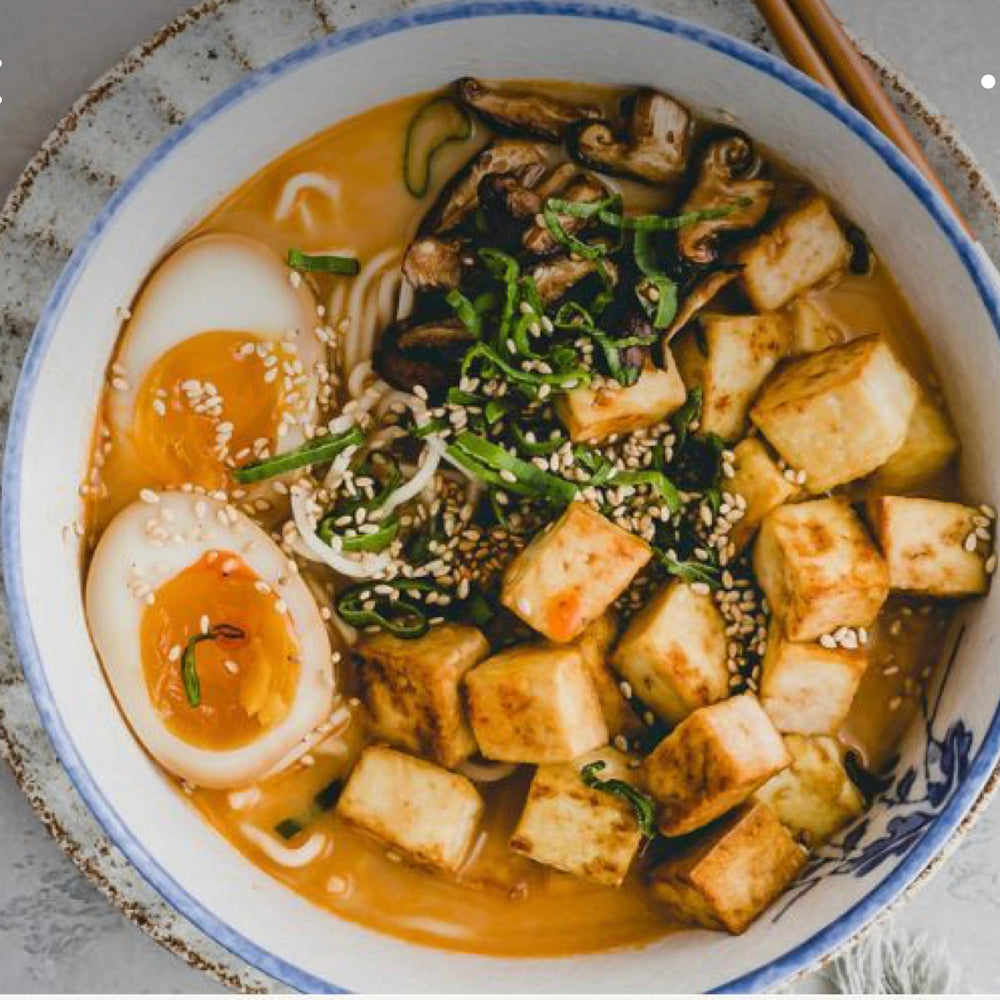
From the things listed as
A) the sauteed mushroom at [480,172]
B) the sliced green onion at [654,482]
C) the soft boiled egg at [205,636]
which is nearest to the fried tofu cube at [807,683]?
the sliced green onion at [654,482]

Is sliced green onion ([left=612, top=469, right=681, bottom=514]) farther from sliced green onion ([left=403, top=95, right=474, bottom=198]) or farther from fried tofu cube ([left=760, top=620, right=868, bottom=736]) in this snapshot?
sliced green onion ([left=403, top=95, right=474, bottom=198])

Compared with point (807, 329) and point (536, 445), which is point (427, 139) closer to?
point (536, 445)

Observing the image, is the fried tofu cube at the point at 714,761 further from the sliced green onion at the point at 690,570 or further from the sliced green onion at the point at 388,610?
the sliced green onion at the point at 388,610

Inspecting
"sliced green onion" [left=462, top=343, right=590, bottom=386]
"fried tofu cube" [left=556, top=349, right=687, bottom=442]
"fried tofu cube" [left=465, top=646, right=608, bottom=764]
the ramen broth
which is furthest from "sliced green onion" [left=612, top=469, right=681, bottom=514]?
the ramen broth

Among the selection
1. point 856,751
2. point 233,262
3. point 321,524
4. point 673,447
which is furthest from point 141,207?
point 856,751

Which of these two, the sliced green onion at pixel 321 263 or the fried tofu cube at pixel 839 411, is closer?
the fried tofu cube at pixel 839 411

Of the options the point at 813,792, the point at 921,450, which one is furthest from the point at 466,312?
the point at 813,792
